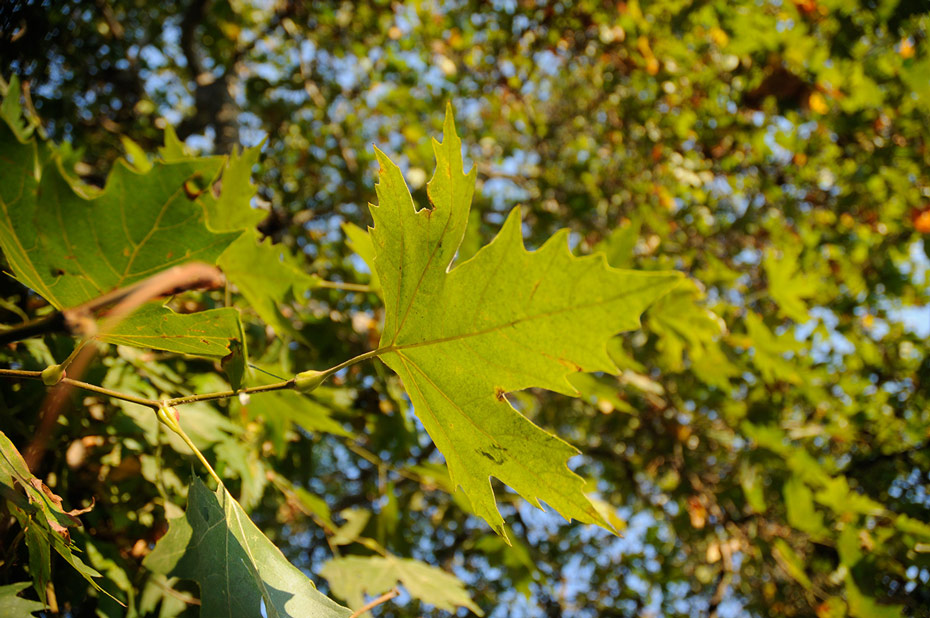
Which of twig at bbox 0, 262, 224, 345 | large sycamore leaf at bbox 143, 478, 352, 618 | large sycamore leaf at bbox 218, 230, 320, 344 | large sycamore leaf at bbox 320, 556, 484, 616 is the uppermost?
twig at bbox 0, 262, 224, 345

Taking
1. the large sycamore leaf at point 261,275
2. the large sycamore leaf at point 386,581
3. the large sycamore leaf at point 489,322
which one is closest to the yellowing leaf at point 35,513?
the large sycamore leaf at point 489,322

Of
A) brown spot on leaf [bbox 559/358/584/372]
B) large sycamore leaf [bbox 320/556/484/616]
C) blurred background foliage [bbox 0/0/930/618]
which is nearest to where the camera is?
brown spot on leaf [bbox 559/358/584/372]

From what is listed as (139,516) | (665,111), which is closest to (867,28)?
(665,111)

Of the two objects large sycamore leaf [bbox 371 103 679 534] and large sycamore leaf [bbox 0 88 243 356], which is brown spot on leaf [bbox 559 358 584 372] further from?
large sycamore leaf [bbox 0 88 243 356]

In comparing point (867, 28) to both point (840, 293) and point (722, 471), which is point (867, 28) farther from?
point (722, 471)

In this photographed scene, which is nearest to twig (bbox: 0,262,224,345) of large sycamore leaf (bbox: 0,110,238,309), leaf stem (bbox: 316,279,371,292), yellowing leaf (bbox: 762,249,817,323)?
large sycamore leaf (bbox: 0,110,238,309)

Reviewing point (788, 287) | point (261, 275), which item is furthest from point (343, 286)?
point (788, 287)
